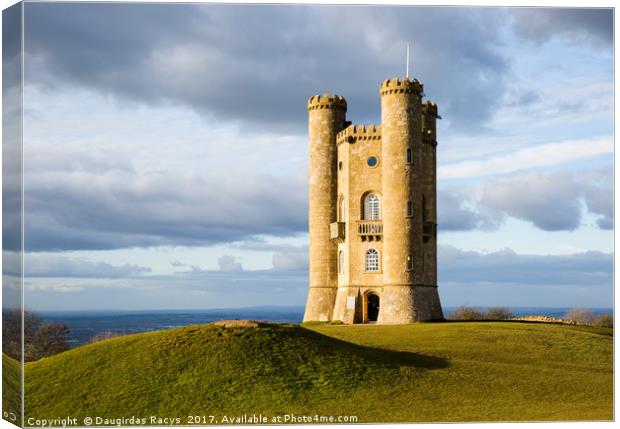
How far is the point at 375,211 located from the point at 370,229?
59.7 inches

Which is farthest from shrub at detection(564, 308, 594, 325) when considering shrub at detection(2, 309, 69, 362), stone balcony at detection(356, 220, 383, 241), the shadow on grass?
shrub at detection(2, 309, 69, 362)

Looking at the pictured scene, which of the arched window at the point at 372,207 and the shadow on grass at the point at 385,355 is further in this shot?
the arched window at the point at 372,207

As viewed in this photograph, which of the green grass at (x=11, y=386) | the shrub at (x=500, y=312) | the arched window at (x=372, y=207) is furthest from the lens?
the shrub at (x=500, y=312)

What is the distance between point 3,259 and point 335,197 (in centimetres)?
4077

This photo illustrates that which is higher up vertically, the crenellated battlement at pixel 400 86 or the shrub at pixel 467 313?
the crenellated battlement at pixel 400 86

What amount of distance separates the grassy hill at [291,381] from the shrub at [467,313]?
120ft

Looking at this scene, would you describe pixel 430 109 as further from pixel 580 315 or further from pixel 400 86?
pixel 580 315

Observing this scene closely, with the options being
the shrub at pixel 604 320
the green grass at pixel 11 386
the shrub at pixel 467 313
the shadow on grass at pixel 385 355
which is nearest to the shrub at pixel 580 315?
the shrub at pixel 604 320

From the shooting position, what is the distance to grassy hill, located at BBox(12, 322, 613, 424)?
36.6m

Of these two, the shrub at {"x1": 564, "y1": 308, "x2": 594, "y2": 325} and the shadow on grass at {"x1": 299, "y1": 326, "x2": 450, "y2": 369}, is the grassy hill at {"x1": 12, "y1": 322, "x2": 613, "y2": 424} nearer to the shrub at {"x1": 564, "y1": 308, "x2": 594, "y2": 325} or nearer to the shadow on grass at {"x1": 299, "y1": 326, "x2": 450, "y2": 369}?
the shadow on grass at {"x1": 299, "y1": 326, "x2": 450, "y2": 369}

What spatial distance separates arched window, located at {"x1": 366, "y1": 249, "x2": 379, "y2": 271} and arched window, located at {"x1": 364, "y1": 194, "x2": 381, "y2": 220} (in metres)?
2.53

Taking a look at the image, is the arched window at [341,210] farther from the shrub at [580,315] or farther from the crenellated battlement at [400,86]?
the shrub at [580,315]

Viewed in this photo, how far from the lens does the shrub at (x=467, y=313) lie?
85125 millimetres

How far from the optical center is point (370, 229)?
224ft
